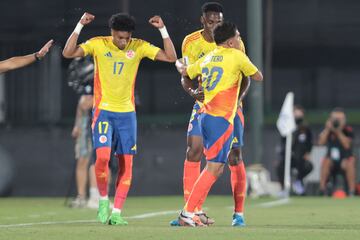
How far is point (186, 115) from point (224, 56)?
1129 cm

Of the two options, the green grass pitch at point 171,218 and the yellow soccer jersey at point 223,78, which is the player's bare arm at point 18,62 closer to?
the green grass pitch at point 171,218

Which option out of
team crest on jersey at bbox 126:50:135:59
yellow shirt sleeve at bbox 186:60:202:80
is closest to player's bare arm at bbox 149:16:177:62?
team crest on jersey at bbox 126:50:135:59

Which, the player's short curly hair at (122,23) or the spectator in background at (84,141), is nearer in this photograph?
the player's short curly hair at (122,23)

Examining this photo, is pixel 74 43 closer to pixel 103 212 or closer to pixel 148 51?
pixel 148 51

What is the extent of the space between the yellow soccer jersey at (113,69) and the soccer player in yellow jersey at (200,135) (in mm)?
406

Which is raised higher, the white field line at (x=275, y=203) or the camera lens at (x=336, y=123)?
the camera lens at (x=336, y=123)

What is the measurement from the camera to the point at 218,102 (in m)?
12.6

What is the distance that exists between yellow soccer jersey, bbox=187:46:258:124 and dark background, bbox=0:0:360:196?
32.6ft

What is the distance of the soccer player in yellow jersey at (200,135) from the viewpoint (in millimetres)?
13289

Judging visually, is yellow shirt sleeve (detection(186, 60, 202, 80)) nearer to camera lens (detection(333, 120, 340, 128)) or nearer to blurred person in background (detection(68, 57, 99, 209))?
blurred person in background (detection(68, 57, 99, 209))

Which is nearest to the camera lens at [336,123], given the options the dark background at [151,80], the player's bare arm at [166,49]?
the dark background at [151,80]

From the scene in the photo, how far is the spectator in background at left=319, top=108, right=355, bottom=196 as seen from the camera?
2386cm

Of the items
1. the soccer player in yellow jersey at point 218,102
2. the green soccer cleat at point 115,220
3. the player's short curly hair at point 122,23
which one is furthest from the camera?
the player's short curly hair at point 122,23

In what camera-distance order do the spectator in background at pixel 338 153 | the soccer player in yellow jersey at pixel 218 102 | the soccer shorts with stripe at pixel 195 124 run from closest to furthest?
the soccer player in yellow jersey at pixel 218 102, the soccer shorts with stripe at pixel 195 124, the spectator in background at pixel 338 153
